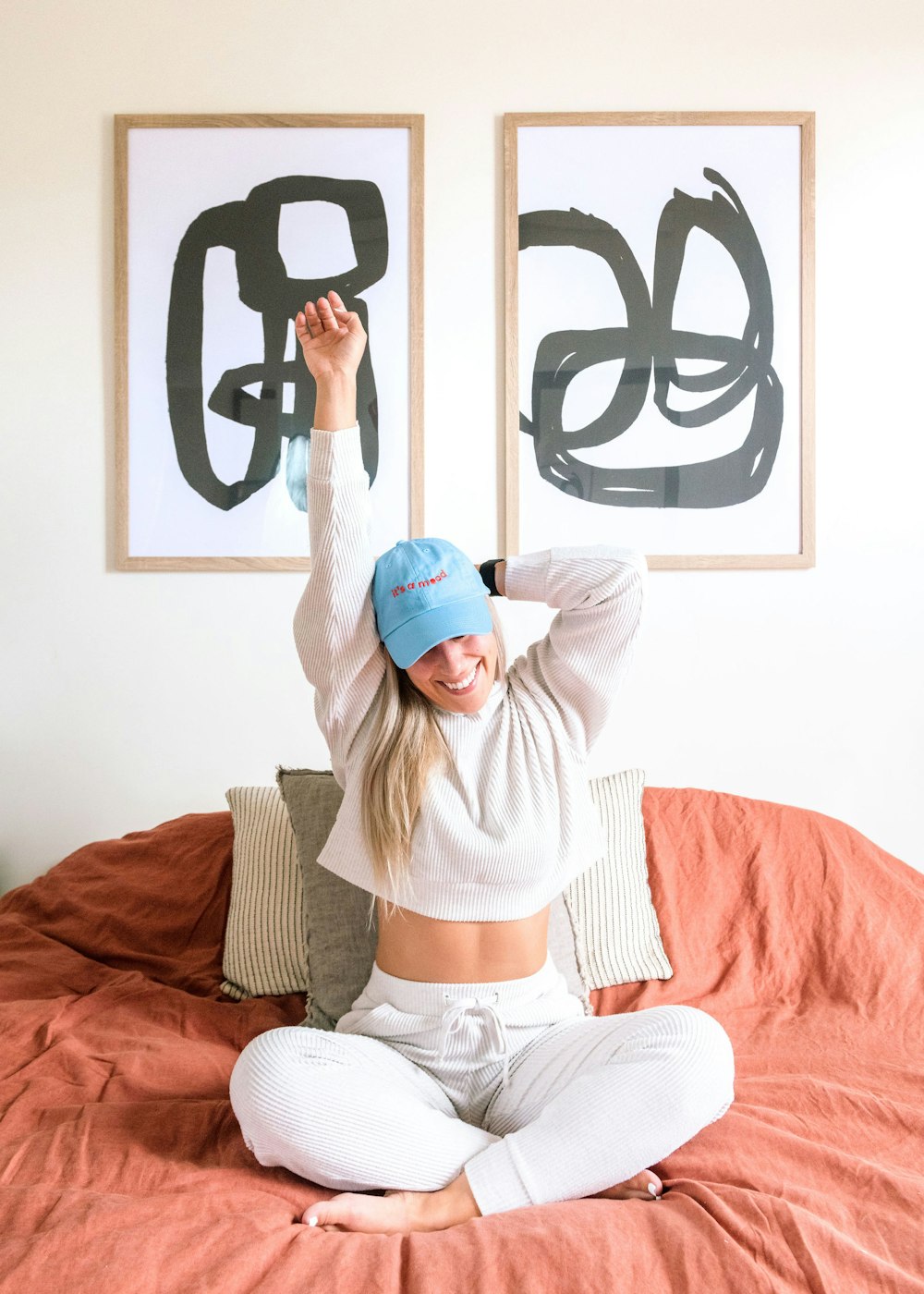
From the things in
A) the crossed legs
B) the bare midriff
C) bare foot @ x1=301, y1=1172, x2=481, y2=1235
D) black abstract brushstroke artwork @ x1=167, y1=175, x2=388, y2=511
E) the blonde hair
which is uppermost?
black abstract brushstroke artwork @ x1=167, y1=175, x2=388, y2=511

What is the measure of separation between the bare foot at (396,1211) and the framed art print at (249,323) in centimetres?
129

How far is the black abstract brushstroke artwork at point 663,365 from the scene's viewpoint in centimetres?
207

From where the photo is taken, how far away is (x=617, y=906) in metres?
1.64

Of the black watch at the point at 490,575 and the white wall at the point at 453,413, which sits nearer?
the black watch at the point at 490,575

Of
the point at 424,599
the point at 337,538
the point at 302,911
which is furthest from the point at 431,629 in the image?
the point at 302,911

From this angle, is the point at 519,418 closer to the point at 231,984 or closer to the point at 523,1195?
the point at 231,984

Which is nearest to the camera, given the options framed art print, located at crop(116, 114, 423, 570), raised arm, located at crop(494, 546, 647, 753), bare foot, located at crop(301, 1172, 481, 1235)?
bare foot, located at crop(301, 1172, 481, 1235)

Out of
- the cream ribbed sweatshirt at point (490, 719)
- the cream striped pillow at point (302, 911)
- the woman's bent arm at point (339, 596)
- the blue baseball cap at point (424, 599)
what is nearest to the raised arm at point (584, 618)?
the cream ribbed sweatshirt at point (490, 719)

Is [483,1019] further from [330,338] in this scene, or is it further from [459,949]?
[330,338]

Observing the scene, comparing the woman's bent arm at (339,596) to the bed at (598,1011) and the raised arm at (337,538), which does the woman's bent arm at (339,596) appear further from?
the bed at (598,1011)

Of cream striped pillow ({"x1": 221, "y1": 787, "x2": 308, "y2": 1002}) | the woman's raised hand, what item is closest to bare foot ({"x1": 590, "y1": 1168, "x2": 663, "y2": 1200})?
cream striped pillow ({"x1": 221, "y1": 787, "x2": 308, "y2": 1002})

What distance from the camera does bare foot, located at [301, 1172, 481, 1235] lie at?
3.26ft

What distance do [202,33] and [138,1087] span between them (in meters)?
1.96

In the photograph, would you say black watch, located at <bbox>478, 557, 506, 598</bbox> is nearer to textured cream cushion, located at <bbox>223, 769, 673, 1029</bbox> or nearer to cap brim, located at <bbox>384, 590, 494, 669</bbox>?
cap brim, located at <bbox>384, 590, 494, 669</bbox>
